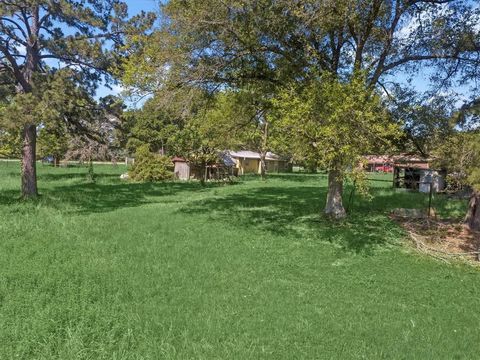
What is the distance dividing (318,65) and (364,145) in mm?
4199

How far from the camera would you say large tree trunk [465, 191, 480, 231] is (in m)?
12.8

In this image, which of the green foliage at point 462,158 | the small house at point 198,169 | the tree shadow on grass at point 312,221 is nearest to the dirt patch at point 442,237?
the tree shadow on grass at point 312,221

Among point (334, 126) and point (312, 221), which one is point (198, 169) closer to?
point (312, 221)

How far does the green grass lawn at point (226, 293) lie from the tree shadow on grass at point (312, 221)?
102mm

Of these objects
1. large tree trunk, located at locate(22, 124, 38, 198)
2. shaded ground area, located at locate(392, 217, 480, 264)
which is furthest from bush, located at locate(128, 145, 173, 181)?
shaded ground area, located at locate(392, 217, 480, 264)

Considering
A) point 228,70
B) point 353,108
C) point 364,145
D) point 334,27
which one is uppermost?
point 334,27

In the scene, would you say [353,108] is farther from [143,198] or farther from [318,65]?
[143,198]

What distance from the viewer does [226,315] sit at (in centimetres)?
587

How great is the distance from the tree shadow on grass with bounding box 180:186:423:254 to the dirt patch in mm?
504

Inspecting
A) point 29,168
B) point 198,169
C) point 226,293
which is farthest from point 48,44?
point 198,169

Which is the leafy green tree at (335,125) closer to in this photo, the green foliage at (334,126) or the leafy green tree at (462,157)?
the green foliage at (334,126)

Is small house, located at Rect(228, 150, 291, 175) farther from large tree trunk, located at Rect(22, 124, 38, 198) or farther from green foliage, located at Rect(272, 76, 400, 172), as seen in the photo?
green foliage, located at Rect(272, 76, 400, 172)

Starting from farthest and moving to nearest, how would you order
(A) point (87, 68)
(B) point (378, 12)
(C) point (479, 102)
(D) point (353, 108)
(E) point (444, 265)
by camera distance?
(A) point (87, 68) → (C) point (479, 102) → (B) point (378, 12) → (E) point (444, 265) → (D) point (353, 108)

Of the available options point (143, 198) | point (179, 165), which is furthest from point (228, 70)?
point (179, 165)
